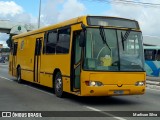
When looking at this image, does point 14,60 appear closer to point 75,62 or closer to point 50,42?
point 50,42

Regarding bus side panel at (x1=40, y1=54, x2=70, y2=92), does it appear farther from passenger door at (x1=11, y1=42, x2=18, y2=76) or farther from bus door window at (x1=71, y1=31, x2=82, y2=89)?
passenger door at (x1=11, y1=42, x2=18, y2=76)

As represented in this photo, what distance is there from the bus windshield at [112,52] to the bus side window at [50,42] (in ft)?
10.8

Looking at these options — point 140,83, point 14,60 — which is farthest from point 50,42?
point 14,60

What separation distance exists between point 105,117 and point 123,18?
14.7 ft

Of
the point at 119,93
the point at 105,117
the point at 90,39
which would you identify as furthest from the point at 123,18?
the point at 105,117

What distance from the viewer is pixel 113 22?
13.2 metres

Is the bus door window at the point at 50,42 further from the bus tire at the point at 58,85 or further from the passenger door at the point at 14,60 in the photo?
the passenger door at the point at 14,60

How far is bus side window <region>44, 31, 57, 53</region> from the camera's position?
15.7 metres

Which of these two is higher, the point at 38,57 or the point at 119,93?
the point at 38,57

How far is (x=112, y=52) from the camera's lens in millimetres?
12711

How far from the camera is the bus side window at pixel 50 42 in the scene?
15696 mm

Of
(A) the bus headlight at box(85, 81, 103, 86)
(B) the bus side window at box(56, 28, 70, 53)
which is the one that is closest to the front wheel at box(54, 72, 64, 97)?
(B) the bus side window at box(56, 28, 70, 53)

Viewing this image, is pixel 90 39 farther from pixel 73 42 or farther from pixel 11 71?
pixel 11 71

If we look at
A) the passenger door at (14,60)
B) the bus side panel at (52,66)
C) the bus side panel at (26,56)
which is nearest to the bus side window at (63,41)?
the bus side panel at (52,66)
